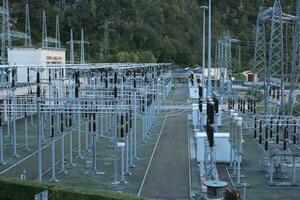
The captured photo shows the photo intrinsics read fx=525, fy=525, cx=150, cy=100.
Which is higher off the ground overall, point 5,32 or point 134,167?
point 5,32

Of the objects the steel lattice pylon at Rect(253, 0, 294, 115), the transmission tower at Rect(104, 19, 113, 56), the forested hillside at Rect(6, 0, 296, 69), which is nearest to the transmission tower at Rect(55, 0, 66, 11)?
the forested hillside at Rect(6, 0, 296, 69)

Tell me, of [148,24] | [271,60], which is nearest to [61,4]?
[148,24]

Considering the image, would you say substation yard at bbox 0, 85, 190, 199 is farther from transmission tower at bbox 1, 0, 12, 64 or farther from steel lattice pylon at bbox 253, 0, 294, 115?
transmission tower at bbox 1, 0, 12, 64

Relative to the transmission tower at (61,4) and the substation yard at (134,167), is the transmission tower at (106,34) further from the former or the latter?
the substation yard at (134,167)

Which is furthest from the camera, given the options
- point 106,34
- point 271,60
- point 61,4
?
point 61,4

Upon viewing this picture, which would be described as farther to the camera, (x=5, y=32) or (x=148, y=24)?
(x=148, y=24)

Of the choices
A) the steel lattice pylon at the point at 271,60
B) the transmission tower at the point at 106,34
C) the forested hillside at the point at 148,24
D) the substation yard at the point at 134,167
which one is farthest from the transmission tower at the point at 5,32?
the transmission tower at the point at 106,34

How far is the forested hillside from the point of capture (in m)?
73.6

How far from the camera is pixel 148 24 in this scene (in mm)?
86562

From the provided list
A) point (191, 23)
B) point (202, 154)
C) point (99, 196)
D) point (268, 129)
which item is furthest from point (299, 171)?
point (191, 23)

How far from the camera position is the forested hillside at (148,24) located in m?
73.6

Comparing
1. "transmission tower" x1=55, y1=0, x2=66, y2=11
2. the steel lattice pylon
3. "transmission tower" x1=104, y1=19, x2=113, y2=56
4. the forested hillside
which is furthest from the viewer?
"transmission tower" x1=55, y1=0, x2=66, y2=11

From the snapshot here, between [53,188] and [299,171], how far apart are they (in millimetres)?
9494

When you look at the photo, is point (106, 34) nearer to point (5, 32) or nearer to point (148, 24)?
point (148, 24)
